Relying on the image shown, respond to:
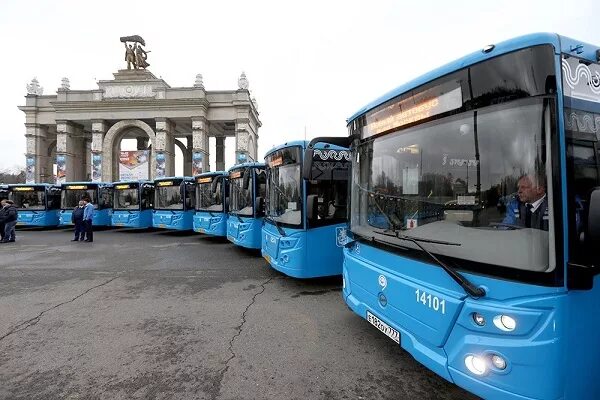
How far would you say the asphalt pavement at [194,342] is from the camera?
3188mm

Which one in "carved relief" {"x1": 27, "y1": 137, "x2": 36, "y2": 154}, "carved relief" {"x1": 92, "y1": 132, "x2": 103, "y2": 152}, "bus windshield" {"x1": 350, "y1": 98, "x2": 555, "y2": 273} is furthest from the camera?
"carved relief" {"x1": 27, "y1": 137, "x2": 36, "y2": 154}

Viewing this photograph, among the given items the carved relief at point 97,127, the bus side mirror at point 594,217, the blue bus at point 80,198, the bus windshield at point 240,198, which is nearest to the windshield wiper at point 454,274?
the bus side mirror at point 594,217

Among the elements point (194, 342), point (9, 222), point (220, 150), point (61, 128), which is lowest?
point (194, 342)

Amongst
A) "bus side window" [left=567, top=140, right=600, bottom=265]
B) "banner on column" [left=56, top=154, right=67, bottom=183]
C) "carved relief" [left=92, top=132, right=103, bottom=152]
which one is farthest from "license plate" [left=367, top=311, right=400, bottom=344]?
"banner on column" [left=56, top=154, right=67, bottom=183]

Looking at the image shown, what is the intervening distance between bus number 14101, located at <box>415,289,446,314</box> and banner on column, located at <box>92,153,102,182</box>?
138 ft

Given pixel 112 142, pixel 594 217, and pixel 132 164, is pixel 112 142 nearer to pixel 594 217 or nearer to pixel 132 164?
pixel 132 164

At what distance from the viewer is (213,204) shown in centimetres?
1329

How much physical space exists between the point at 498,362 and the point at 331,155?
182 inches

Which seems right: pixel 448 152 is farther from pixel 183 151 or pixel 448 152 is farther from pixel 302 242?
pixel 183 151

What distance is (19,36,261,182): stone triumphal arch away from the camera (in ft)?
123

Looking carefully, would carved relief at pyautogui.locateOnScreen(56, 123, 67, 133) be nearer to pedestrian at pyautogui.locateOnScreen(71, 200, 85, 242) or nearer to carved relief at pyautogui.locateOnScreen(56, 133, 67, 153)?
carved relief at pyautogui.locateOnScreen(56, 133, 67, 153)

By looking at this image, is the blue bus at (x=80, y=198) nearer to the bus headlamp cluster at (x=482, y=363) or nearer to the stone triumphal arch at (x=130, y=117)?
the stone triumphal arch at (x=130, y=117)

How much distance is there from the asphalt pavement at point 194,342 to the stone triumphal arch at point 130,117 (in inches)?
1248

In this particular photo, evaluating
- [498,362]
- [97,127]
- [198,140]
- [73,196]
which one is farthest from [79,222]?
[97,127]
